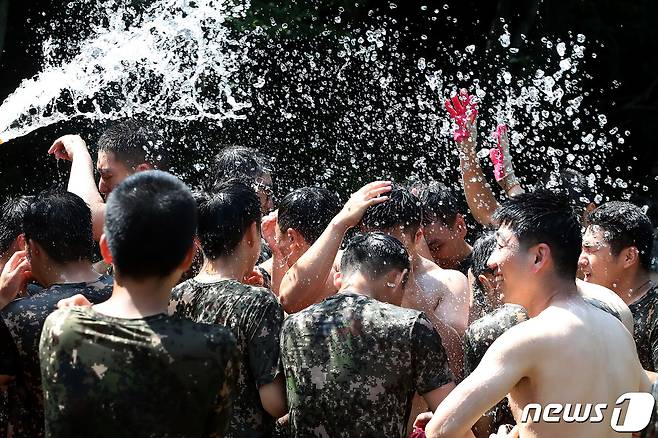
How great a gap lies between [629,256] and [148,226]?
2.80m

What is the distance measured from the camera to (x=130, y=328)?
265 cm

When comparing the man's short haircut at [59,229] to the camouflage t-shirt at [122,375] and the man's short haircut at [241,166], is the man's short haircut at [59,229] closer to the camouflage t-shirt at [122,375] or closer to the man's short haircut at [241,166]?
the camouflage t-shirt at [122,375]

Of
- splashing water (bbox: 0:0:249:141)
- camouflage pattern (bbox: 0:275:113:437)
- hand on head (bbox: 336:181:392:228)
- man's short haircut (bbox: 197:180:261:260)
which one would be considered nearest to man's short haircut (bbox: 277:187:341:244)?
hand on head (bbox: 336:181:392:228)

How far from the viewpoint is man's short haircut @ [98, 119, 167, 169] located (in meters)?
5.00

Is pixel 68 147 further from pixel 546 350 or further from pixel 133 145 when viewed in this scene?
pixel 546 350

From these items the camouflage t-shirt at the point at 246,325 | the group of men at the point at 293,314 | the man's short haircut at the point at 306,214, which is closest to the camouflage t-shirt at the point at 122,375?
the group of men at the point at 293,314

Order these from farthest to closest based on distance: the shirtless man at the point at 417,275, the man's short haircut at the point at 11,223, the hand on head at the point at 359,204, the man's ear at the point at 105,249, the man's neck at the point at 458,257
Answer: the man's neck at the point at 458,257 → the shirtless man at the point at 417,275 → the man's short haircut at the point at 11,223 → the hand on head at the point at 359,204 → the man's ear at the point at 105,249

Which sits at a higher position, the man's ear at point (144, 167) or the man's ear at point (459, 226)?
the man's ear at point (144, 167)

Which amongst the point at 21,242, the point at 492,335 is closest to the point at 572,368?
the point at 492,335

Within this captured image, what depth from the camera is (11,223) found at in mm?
4414

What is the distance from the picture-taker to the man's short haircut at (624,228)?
4.69 meters

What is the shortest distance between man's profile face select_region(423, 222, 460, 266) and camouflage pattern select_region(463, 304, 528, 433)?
62.9 inches

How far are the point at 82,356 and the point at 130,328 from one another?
0.15 m

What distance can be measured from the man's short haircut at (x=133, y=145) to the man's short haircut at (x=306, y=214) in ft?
3.10
